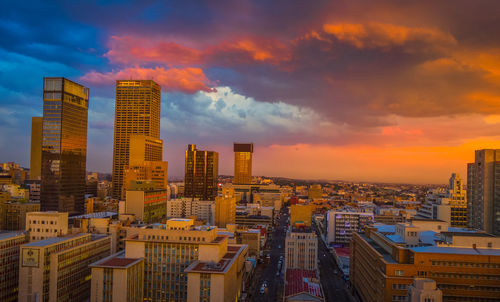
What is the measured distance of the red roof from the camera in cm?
8194

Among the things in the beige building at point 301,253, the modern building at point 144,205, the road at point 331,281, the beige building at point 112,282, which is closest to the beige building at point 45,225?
the beige building at point 112,282

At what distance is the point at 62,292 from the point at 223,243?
36.7 meters

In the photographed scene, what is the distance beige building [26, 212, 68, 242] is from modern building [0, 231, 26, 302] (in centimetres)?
712

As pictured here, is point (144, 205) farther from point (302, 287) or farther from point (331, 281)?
point (302, 287)

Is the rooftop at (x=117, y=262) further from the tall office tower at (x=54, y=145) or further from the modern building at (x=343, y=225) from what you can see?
the tall office tower at (x=54, y=145)

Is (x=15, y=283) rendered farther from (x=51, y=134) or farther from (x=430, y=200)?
(x=430, y=200)

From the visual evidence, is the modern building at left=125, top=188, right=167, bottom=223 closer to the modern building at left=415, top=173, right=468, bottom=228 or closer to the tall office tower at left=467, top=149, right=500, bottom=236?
the modern building at left=415, top=173, right=468, bottom=228

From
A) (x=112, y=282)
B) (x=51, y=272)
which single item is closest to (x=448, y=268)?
(x=112, y=282)

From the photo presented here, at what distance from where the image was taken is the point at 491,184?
14438 cm

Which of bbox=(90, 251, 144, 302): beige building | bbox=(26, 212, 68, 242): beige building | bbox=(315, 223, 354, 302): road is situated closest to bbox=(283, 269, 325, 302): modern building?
bbox=(315, 223, 354, 302): road

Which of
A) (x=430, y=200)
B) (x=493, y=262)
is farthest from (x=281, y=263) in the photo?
(x=493, y=262)

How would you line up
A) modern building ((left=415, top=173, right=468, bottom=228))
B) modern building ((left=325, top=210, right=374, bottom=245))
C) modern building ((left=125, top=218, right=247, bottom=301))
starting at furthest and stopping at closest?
1. modern building ((left=325, top=210, right=374, bottom=245))
2. modern building ((left=415, top=173, right=468, bottom=228))
3. modern building ((left=125, top=218, right=247, bottom=301))

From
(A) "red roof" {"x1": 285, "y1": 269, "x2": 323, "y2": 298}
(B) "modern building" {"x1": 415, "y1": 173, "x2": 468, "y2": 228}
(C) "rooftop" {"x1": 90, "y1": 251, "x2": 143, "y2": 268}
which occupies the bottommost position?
(A) "red roof" {"x1": 285, "y1": 269, "x2": 323, "y2": 298}

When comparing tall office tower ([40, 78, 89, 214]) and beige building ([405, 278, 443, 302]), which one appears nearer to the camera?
beige building ([405, 278, 443, 302])
